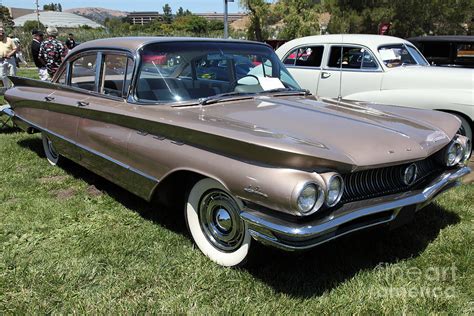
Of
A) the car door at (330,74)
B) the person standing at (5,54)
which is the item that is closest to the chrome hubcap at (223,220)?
the car door at (330,74)

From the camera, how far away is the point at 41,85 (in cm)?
507

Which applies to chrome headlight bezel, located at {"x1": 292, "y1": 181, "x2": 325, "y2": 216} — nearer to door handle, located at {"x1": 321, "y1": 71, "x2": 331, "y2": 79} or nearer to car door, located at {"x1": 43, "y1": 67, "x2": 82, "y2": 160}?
car door, located at {"x1": 43, "y1": 67, "x2": 82, "y2": 160}

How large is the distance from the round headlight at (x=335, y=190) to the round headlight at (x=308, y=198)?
88 millimetres

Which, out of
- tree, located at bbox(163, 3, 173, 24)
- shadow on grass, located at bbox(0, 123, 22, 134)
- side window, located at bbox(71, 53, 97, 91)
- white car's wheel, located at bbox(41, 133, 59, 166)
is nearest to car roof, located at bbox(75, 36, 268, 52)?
side window, located at bbox(71, 53, 97, 91)

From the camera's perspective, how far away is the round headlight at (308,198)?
2.28 metres

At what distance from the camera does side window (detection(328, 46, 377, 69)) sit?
22.3 feet

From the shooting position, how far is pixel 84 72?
4430 mm

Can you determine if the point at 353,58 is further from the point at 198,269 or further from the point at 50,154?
the point at 198,269

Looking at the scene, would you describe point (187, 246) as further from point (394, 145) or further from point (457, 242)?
point (457, 242)

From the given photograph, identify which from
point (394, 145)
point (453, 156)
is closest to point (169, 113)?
point (394, 145)

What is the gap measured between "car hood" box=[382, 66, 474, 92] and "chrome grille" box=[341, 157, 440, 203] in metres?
3.63

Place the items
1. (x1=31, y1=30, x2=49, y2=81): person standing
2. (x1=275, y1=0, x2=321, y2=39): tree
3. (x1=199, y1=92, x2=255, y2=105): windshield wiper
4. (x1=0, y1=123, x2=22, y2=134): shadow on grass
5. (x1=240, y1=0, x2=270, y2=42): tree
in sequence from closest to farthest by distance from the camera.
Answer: (x1=199, y1=92, x2=255, y2=105): windshield wiper, (x1=0, y1=123, x2=22, y2=134): shadow on grass, (x1=31, y1=30, x2=49, y2=81): person standing, (x1=275, y1=0, x2=321, y2=39): tree, (x1=240, y1=0, x2=270, y2=42): tree

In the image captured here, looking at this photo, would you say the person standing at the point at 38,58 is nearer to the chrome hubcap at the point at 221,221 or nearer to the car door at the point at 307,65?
the car door at the point at 307,65

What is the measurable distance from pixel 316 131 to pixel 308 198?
1.83 feet
